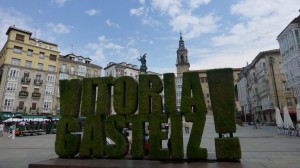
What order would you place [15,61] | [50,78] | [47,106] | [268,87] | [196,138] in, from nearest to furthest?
[196,138], [15,61], [268,87], [47,106], [50,78]

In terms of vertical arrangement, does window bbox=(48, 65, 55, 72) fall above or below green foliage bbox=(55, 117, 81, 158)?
above

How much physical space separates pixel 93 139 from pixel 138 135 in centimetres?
236

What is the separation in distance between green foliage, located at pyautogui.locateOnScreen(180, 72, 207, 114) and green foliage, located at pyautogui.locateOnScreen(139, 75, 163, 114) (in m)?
1.24

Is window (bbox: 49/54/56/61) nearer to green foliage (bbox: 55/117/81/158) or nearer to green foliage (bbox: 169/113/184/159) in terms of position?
green foliage (bbox: 55/117/81/158)

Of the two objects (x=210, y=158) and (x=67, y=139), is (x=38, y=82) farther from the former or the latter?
(x=210, y=158)

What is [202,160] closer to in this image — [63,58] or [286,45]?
[286,45]

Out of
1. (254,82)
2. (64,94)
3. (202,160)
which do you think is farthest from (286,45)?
(64,94)

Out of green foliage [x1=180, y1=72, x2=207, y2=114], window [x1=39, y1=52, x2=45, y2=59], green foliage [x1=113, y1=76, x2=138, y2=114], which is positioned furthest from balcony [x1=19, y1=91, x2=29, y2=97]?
green foliage [x1=180, y1=72, x2=207, y2=114]

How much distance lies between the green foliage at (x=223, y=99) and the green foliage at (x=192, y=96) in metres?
0.57

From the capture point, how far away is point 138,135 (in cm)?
1072

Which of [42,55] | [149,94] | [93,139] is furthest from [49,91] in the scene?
[149,94]

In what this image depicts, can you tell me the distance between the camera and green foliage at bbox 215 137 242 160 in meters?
9.35

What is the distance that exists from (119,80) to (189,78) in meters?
3.80

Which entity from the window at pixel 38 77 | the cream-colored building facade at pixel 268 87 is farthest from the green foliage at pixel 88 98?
the window at pixel 38 77
